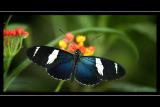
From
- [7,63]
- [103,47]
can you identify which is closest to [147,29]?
[103,47]

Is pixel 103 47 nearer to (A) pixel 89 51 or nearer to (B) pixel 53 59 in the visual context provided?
(A) pixel 89 51

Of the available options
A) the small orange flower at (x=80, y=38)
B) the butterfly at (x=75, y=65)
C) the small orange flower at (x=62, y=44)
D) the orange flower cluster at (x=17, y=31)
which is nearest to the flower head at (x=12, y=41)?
the orange flower cluster at (x=17, y=31)
